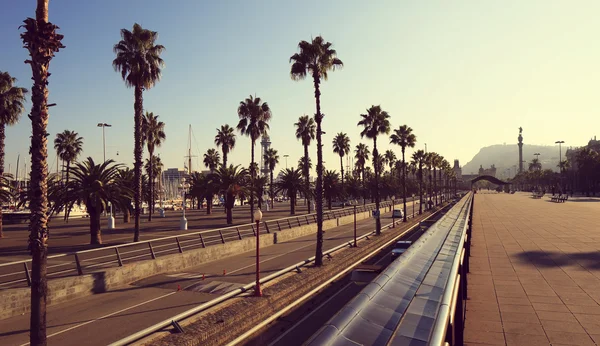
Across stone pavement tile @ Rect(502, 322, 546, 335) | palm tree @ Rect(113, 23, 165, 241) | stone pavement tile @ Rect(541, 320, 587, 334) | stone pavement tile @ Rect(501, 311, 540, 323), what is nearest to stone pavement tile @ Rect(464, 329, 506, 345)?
stone pavement tile @ Rect(502, 322, 546, 335)

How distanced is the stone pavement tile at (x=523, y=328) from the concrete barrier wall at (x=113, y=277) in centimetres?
1864

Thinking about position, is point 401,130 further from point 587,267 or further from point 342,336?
point 342,336

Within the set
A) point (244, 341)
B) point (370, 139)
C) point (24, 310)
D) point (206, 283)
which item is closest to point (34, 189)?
point (244, 341)

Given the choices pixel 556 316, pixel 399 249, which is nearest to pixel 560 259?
pixel 399 249

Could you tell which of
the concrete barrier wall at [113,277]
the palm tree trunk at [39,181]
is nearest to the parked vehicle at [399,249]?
the concrete barrier wall at [113,277]

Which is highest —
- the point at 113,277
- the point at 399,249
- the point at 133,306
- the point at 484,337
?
the point at 399,249

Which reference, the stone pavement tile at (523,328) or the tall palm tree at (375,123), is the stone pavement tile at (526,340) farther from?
the tall palm tree at (375,123)

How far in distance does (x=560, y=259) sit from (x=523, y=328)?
1370cm

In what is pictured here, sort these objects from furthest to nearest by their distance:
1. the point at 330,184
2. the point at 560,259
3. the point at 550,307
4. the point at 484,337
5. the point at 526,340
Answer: the point at 330,184 → the point at 560,259 → the point at 550,307 → the point at 484,337 → the point at 526,340

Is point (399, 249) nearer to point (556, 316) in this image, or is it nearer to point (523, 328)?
point (556, 316)

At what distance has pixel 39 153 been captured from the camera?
31.3ft

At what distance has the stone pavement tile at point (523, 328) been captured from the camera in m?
11.5

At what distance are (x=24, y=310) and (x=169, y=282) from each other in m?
6.99

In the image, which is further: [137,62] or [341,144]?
[341,144]
